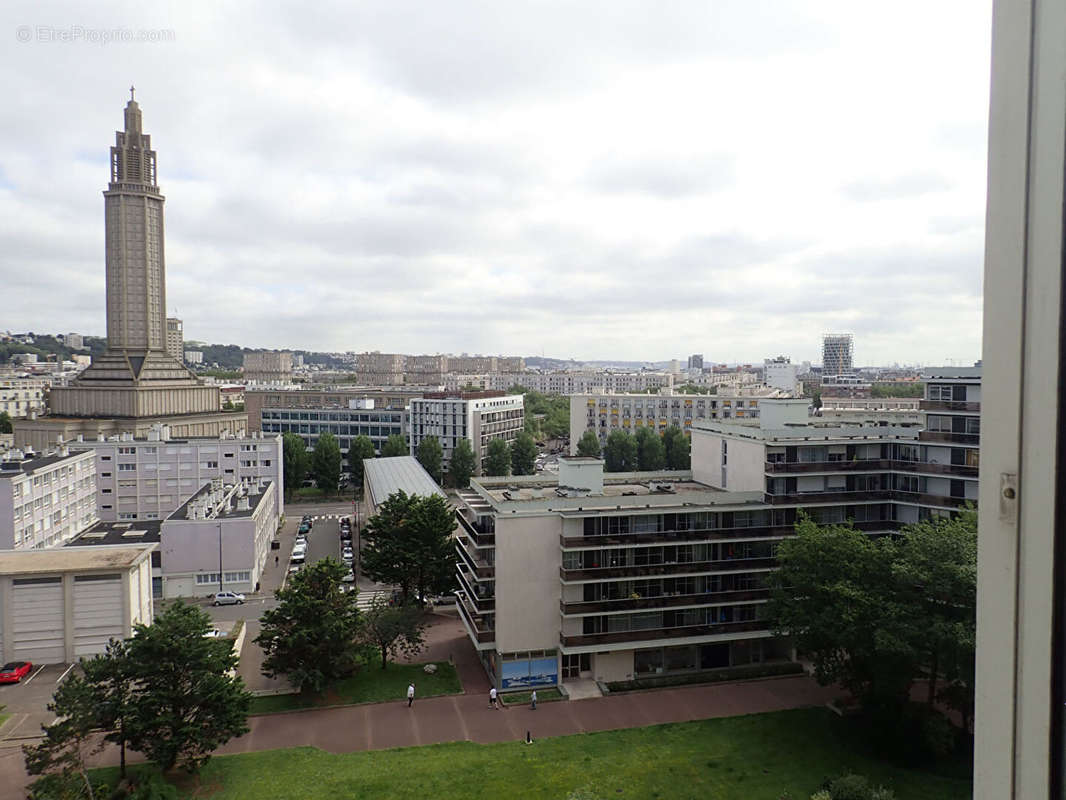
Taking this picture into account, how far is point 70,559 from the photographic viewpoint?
88.4 ft

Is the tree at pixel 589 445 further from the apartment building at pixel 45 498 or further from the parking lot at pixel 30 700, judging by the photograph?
the parking lot at pixel 30 700

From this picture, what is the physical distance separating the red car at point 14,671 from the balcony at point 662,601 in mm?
18267

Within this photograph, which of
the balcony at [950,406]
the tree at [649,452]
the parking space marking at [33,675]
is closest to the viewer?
the balcony at [950,406]

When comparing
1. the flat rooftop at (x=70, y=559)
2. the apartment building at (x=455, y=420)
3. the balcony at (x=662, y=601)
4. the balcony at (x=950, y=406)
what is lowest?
the balcony at (x=662, y=601)

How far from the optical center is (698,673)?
24.4m

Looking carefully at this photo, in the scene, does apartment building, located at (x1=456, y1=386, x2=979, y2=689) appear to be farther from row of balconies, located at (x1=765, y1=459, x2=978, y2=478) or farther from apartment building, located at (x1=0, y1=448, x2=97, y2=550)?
apartment building, located at (x1=0, y1=448, x2=97, y2=550)

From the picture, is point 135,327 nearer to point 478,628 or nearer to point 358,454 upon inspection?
point 358,454

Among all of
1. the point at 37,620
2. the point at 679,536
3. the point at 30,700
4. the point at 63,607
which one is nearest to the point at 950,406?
the point at 679,536

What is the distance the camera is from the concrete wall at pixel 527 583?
23.4m

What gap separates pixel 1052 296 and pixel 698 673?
24.9m

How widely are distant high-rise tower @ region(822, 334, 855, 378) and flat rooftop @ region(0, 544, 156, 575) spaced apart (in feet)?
574

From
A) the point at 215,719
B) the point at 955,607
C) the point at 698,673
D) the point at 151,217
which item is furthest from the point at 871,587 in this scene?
the point at 151,217

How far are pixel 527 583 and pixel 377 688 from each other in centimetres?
607

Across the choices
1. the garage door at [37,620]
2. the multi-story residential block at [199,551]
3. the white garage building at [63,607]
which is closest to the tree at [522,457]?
the multi-story residential block at [199,551]
